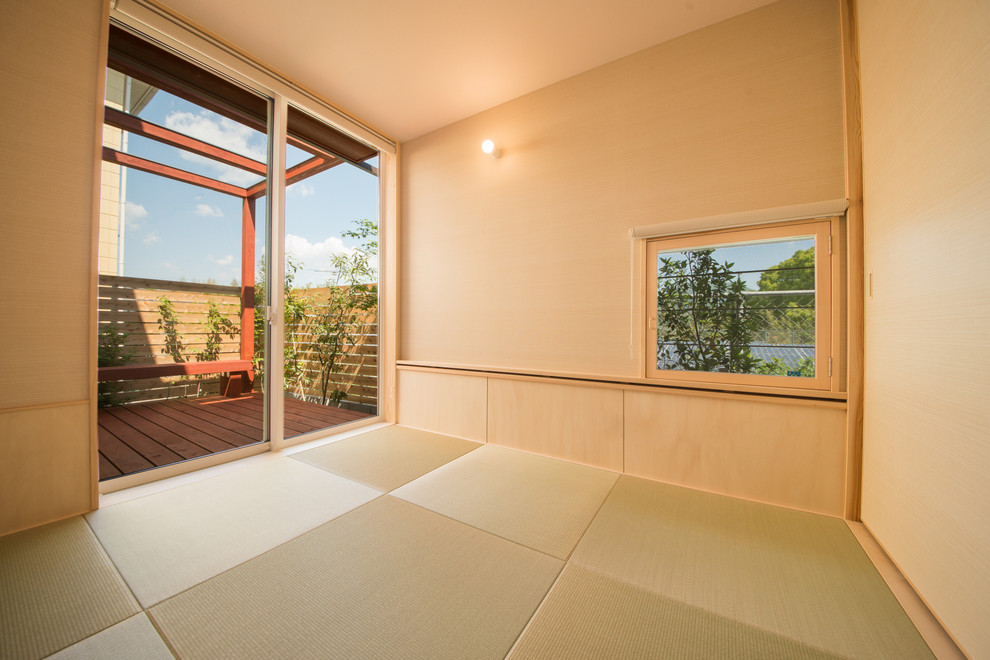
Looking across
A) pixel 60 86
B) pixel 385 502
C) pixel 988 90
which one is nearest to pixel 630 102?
pixel 988 90

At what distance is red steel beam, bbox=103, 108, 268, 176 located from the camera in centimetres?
201

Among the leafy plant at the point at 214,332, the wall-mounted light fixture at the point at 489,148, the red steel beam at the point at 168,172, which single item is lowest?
the leafy plant at the point at 214,332

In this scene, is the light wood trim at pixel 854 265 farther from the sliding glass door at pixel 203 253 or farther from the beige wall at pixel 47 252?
the beige wall at pixel 47 252

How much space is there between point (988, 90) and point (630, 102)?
169cm

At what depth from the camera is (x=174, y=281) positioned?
224cm

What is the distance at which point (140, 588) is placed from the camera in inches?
48.1

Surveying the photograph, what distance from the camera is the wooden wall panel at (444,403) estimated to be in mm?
2908

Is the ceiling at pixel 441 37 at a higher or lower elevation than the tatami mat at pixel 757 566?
higher

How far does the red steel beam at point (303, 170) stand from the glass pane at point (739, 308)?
2.77 metres

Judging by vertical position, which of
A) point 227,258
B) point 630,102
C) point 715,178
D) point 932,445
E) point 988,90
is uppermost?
point 630,102

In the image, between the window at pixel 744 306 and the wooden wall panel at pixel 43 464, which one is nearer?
the wooden wall panel at pixel 43 464

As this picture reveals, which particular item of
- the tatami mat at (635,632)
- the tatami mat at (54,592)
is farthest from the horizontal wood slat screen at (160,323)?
the tatami mat at (635,632)

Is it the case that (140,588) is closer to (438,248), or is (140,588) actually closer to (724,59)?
(438,248)

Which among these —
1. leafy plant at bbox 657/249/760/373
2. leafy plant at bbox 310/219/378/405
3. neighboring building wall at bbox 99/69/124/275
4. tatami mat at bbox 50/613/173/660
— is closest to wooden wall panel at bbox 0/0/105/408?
neighboring building wall at bbox 99/69/124/275
